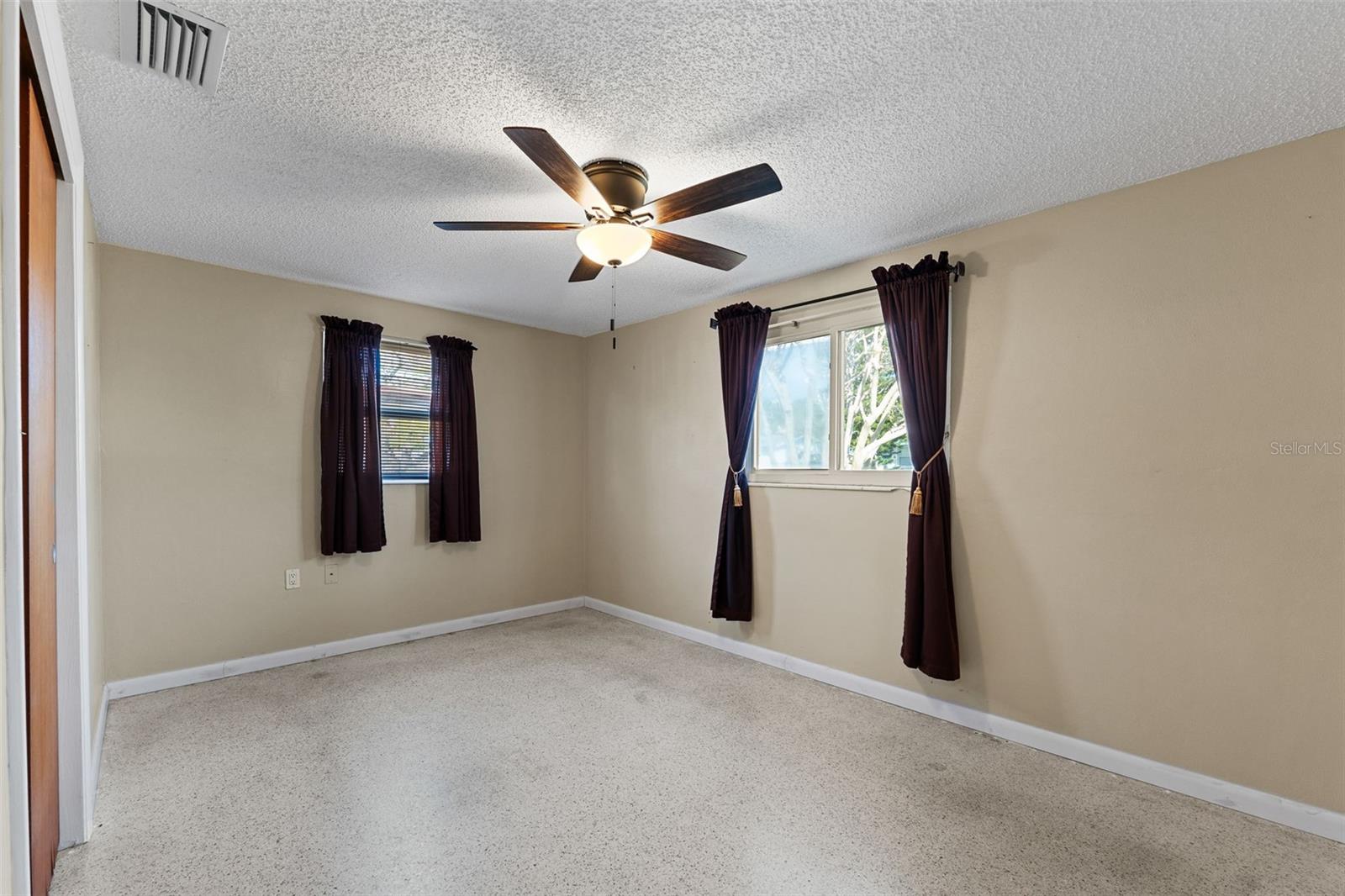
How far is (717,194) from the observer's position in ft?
7.07

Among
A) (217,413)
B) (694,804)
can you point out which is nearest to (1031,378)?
(694,804)

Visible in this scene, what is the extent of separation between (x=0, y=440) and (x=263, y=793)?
1759 mm

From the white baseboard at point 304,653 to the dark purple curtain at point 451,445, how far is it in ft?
2.18

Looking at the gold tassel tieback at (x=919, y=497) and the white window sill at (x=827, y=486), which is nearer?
the gold tassel tieback at (x=919, y=497)

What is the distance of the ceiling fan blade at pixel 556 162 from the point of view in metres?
1.81

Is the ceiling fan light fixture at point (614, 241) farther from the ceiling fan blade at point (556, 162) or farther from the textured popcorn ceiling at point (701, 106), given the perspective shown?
the textured popcorn ceiling at point (701, 106)

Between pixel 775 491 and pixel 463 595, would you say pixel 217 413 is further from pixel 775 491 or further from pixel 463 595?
pixel 775 491

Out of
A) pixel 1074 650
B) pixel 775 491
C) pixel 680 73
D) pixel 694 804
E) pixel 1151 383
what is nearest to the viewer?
pixel 680 73

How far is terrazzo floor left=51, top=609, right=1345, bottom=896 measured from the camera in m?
1.95

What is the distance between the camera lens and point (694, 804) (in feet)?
7.68

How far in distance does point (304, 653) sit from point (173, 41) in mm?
3391

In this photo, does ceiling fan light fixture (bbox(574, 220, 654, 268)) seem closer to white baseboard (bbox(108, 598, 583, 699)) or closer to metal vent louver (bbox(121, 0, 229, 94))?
metal vent louver (bbox(121, 0, 229, 94))

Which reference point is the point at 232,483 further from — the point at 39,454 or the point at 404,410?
the point at 39,454

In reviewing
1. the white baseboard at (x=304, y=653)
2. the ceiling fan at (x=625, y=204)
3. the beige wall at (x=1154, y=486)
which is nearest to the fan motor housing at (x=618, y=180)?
the ceiling fan at (x=625, y=204)
